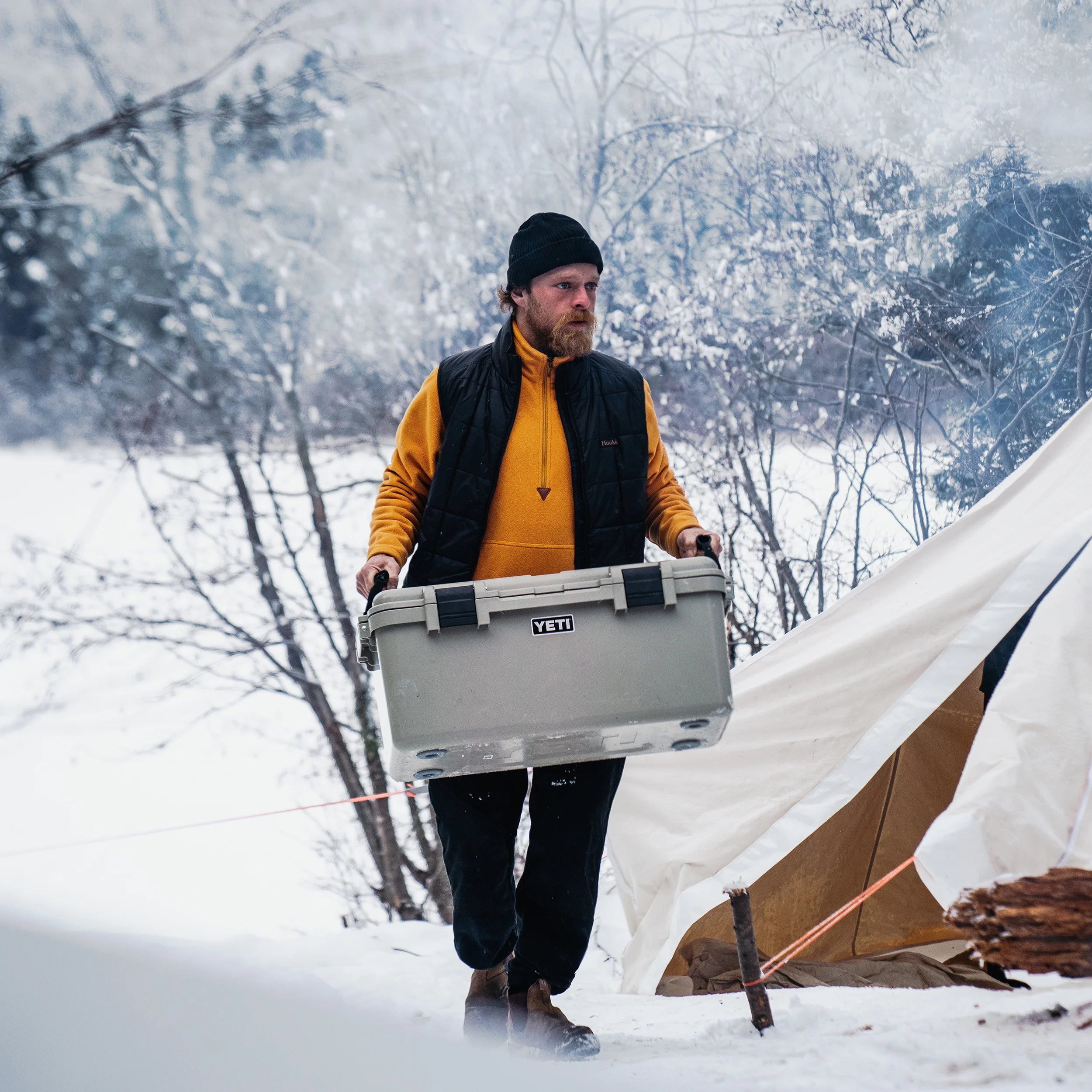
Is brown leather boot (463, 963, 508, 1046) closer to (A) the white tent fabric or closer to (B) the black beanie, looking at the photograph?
(A) the white tent fabric

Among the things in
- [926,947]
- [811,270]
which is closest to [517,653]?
[926,947]

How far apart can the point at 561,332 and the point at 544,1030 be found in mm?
1129

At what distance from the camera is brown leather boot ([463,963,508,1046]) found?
1621mm

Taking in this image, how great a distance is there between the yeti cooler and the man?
169 mm

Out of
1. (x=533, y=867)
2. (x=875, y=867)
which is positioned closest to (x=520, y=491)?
(x=533, y=867)

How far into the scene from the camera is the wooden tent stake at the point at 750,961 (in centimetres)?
183

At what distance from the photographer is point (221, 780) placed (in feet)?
16.8

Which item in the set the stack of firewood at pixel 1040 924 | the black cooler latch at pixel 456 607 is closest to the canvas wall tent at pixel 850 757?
the stack of firewood at pixel 1040 924

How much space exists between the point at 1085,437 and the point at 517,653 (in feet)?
5.52

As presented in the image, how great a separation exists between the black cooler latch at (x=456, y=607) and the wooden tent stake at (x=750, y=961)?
0.89 m

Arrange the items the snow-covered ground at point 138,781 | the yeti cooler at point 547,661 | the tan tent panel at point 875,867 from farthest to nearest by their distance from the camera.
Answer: the snow-covered ground at point 138,781, the tan tent panel at point 875,867, the yeti cooler at point 547,661

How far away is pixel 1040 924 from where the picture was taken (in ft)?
5.23

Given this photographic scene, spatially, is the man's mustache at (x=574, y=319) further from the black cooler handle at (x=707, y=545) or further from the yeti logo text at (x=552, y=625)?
the yeti logo text at (x=552, y=625)

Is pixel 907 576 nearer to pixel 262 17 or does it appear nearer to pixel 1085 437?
pixel 1085 437
